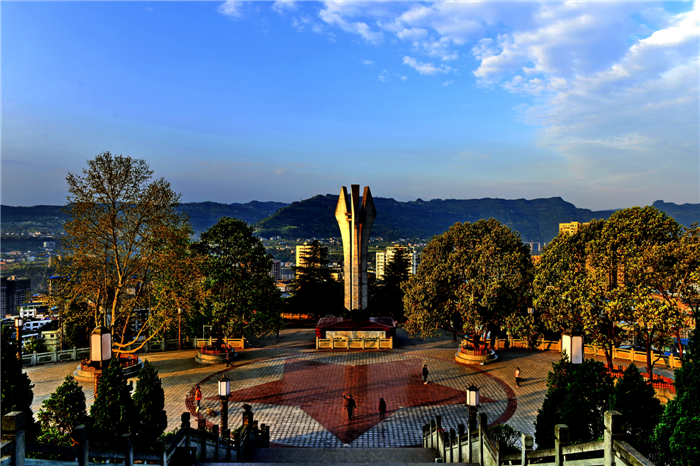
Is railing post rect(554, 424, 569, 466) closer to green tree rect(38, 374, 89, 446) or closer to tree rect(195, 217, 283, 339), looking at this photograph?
green tree rect(38, 374, 89, 446)

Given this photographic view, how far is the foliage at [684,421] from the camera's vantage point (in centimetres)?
649

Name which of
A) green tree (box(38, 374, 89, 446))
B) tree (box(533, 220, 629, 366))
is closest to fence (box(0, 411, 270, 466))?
green tree (box(38, 374, 89, 446))

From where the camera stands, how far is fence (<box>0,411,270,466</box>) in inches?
194

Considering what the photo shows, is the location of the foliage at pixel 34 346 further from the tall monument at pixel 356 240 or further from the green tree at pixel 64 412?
the tall monument at pixel 356 240

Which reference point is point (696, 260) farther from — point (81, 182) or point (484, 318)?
point (81, 182)

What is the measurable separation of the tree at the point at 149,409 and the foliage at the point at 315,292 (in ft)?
82.9

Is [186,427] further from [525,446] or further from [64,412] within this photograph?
[525,446]

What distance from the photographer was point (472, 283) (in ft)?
71.8

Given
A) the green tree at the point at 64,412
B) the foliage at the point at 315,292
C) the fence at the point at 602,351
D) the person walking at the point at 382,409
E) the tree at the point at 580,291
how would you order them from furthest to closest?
the foliage at the point at 315,292, the fence at the point at 602,351, the tree at the point at 580,291, the person walking at the point at 382,409, the green tree at the point at 64,412

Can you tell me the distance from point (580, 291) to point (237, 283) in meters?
17.9

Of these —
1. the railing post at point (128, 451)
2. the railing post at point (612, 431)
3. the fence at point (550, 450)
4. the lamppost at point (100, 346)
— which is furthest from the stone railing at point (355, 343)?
the railing post at point (612, 431)

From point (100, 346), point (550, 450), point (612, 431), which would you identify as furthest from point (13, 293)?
point (612, 431)

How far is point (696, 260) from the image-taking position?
15391 mm

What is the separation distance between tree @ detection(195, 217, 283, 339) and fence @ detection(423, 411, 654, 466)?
45.8ft
